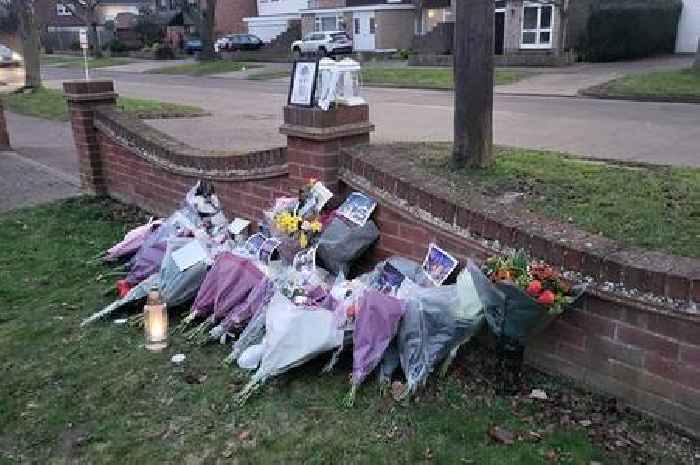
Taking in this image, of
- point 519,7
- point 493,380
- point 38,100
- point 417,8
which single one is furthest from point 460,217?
point 417,8

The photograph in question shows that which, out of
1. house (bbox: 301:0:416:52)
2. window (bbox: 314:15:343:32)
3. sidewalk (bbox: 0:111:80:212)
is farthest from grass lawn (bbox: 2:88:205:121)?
window (bbox: 314:15:343:32)

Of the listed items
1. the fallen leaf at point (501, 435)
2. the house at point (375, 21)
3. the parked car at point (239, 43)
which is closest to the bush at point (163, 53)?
the parked car at point (239, 43)

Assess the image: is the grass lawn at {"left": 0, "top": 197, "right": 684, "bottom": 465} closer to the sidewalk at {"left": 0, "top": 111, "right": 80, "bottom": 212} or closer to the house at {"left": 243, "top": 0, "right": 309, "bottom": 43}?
the sidewalk at {"left": 0, "top": 111, "right": 80, "bottom": 212}

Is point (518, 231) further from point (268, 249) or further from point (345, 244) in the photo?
point (268, 249)

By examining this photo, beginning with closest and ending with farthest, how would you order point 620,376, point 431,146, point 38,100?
point 620,376, point 431,146, point 38,100

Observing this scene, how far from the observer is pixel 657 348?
9.78 ft

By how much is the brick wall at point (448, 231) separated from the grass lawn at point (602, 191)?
0.41 meters

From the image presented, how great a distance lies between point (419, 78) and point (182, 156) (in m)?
16.8

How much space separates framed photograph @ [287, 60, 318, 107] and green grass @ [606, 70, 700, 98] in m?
13.4

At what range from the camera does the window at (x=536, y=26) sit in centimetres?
2862

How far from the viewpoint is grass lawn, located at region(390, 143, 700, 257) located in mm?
3594

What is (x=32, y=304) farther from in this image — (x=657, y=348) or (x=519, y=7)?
(x=519, y=7)

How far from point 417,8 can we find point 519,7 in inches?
361

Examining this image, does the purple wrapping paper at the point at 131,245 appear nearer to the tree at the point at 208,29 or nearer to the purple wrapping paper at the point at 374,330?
the purple wrapping paper at the point at 374,330
